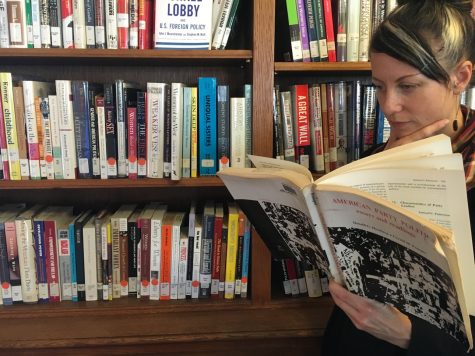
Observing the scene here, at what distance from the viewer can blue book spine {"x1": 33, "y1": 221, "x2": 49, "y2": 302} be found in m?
1.13

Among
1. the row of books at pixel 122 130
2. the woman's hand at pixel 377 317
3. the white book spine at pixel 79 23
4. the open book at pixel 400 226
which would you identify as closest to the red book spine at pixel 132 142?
the row of books at pixel 122 130

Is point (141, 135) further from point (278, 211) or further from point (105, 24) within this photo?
point (278, 211)

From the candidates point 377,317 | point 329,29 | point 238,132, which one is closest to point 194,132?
point 238,132

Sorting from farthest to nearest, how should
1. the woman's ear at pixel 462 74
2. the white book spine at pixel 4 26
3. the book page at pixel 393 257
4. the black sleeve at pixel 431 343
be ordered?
the white book spine at pixel 4 26
the woman's ear at pixel 462 74
the black sleeve at pixel 431 343
the book page at pixel 393 257

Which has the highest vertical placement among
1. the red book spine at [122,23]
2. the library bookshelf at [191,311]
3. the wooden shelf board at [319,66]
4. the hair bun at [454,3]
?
the red book spine at [122,23]

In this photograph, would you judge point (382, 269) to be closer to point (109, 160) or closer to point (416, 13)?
point (416, 13)

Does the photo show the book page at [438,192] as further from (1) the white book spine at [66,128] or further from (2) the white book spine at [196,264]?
(1) the white book spine at [66,128]

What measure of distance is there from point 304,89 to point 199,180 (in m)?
0.38

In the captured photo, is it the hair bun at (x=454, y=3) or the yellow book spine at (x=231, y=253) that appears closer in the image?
the hair bun at (x=454, y=3)

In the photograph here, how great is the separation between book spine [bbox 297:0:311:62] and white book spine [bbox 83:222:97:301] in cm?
75

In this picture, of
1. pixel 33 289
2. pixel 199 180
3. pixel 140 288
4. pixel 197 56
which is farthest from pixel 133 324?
pixel 197 56

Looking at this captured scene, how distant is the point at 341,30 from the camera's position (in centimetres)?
109

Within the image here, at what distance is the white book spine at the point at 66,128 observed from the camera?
1061mm

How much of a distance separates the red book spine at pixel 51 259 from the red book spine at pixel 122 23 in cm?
52
